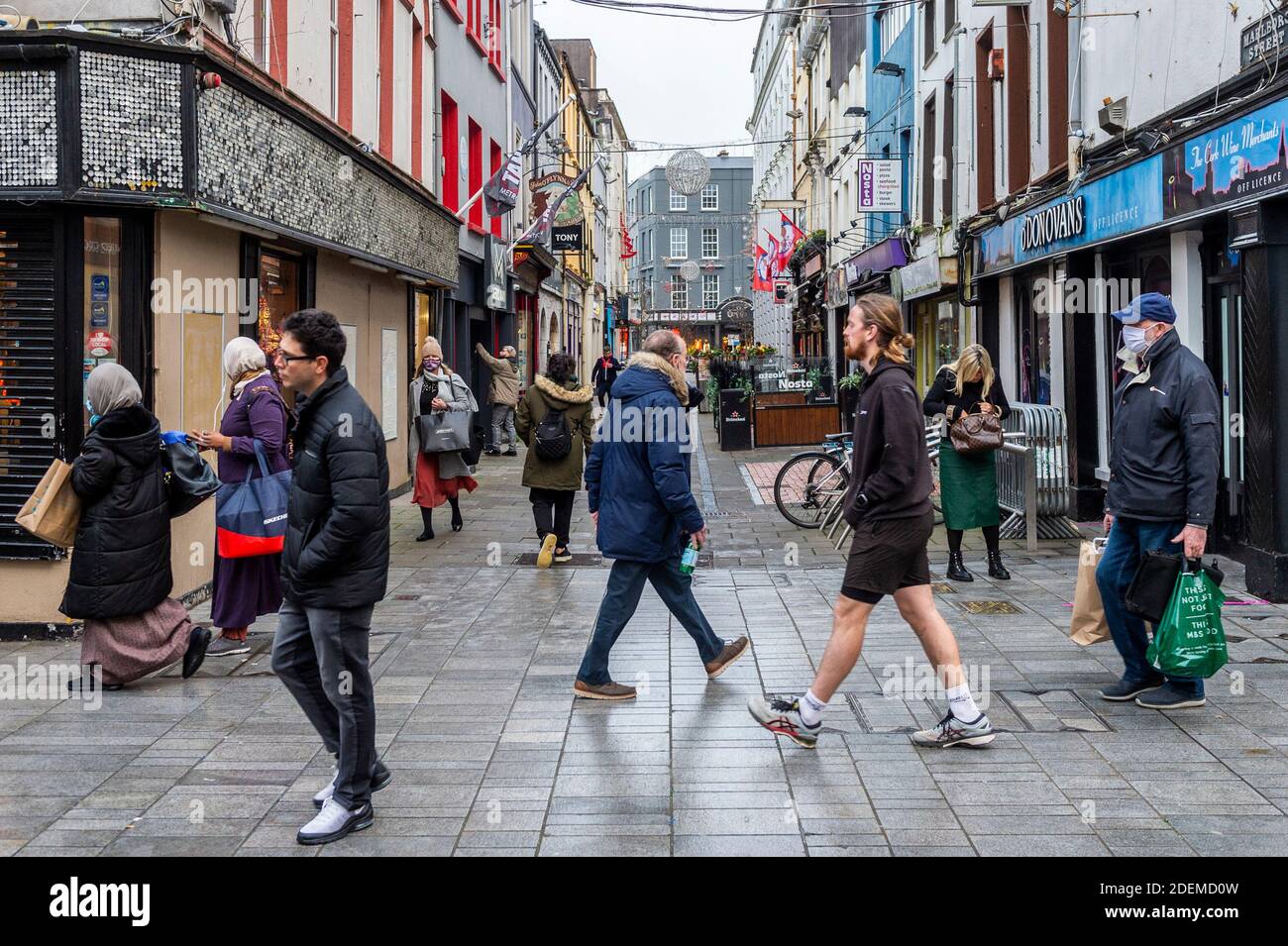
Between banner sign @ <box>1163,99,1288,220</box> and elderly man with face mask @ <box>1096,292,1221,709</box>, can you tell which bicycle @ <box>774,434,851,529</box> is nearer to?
banner sign @ <box>1163,99,1288,220</box>

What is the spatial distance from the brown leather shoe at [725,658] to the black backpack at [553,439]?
421 cm

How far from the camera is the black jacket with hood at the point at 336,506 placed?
4.75m

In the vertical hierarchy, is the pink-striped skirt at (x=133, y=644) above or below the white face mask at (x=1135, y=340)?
below

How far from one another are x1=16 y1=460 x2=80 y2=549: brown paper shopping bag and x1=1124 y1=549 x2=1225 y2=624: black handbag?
535 cm

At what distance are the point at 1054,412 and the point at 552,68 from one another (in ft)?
97.1

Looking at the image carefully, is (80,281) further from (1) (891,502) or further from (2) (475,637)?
(1) (891,502)

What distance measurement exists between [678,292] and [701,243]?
365 centimetres

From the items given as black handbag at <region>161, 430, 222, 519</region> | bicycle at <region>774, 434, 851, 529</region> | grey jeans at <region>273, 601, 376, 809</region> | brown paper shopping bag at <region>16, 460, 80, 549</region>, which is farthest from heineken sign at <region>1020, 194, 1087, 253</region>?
grey jeans at <region>273, 601, 376, 809</region>

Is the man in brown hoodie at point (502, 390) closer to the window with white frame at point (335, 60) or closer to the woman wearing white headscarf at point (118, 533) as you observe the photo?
the window with white frame at point (335, 60)

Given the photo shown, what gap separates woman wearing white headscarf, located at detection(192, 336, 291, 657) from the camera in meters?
7.82

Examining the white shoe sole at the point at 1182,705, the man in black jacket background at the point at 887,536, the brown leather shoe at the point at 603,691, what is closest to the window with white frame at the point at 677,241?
the brown leather shoe at the point at 603,691

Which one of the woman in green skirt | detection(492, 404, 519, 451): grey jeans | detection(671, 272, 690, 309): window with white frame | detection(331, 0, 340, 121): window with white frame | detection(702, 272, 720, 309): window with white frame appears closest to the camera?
the woman in green skirt

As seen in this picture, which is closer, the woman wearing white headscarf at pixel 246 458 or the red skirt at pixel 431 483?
the woman wearing white headscarf at pixel 246 458

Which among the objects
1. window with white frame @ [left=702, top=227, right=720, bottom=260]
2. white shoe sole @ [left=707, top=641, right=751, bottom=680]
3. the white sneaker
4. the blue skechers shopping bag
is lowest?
the white sneaker
